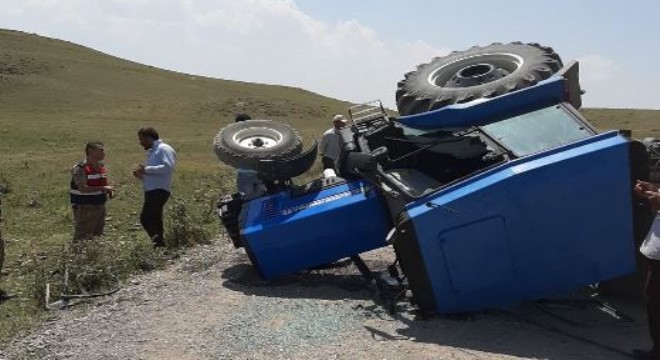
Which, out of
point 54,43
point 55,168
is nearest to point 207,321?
point 55,168

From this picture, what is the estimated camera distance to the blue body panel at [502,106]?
6.69 meters

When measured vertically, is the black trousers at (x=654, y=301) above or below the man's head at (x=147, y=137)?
below

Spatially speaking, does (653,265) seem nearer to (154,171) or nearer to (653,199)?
(653,199)

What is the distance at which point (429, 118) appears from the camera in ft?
22.7

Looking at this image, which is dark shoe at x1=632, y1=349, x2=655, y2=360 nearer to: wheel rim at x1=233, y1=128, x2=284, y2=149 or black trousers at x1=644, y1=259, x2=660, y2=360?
black trousers at x1=644, y1=259, x2=660, y2=360

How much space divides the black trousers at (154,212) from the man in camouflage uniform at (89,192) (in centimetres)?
46

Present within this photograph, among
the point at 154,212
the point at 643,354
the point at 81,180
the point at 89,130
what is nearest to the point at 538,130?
the point at 643,354

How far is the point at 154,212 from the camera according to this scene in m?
9.07

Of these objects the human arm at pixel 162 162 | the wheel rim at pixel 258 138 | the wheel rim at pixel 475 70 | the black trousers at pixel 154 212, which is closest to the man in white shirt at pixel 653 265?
the wheel rim at pixel 475 70

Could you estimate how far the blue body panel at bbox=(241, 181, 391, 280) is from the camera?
691 cm

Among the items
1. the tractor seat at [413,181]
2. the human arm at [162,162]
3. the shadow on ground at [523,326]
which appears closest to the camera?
the shadow on ground at [523,326]

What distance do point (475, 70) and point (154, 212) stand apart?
419 centimetres

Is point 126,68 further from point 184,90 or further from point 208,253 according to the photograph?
point 208,253

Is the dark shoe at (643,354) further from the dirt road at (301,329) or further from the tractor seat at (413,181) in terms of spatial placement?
the tractor seat at (413,181)
